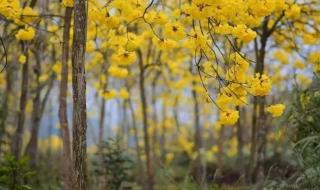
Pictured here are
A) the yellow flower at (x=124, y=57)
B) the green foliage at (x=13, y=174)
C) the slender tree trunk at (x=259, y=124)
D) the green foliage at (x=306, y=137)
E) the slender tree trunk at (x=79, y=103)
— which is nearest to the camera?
the yellow flower at (x=124, y=57)

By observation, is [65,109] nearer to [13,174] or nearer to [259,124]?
[13,174]

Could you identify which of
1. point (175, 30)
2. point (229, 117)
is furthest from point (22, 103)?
point (229, 117)

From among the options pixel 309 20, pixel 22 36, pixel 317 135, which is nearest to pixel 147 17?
pixel 22 36

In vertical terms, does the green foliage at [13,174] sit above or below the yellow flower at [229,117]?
below

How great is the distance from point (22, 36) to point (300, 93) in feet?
12.0

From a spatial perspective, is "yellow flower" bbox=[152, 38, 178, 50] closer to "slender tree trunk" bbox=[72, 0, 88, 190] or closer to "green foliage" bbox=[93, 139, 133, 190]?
"slender tree trunk" bbox=[72, 0, 88, 190]

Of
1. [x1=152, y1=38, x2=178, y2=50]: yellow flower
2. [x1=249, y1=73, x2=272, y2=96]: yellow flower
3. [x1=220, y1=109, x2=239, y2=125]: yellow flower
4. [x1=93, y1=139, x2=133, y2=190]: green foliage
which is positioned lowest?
[x1=93, y1=139, x2=133, y2=190]: green foliage

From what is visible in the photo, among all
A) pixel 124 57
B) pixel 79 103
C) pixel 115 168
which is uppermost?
pixel 124 57

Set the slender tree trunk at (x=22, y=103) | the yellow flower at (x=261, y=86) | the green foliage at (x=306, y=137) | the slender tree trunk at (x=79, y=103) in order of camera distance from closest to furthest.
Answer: the yellow flower at (x=261, y=86)
the slender tree trunk at (x=79, y=103)
the green foliage at (x=306, y=137)
the slender tree trunk at (x=22, y=103)

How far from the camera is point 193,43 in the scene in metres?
5.23

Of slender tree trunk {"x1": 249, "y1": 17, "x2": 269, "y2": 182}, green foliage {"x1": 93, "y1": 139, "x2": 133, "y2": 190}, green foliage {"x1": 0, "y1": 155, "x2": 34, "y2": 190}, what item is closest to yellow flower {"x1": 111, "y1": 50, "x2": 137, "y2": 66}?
green foliage {"x1": 0, "y1": 155, "x2": 34, "y2": 190}

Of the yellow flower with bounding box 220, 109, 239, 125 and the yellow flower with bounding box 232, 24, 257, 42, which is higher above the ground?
the yellow flower with bounding box 232, 24, 257, 42

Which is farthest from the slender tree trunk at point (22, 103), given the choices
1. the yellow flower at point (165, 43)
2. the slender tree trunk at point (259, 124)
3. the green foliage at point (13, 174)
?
the yellow flower at point (165, 43)

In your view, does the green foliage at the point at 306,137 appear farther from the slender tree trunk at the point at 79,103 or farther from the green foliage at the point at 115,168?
the green foliage at the point at 115,168
